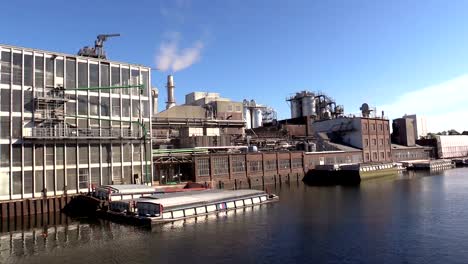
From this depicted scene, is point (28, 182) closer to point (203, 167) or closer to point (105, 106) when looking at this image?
point (105, 106)

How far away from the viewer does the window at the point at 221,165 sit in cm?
7100

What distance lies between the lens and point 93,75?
2164 inches

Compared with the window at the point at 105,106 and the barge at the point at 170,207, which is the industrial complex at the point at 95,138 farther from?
the barge at the point at 170,207

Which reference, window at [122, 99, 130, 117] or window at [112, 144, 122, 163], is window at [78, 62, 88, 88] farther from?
window at [112, 144, 122, 163]

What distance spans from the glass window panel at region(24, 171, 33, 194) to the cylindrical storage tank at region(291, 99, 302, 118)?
106 m

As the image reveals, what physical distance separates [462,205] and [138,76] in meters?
45.8

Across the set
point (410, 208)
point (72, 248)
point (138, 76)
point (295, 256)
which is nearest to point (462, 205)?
point (410, 208)

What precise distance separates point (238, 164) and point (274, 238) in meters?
43.6

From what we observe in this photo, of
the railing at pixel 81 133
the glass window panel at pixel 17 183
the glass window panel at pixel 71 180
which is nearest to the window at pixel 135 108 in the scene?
the railing at pixel 81 133

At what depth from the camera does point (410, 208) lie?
4419cm

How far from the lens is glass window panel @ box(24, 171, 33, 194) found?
48.4 meters

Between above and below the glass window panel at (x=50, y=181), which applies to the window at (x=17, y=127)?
above

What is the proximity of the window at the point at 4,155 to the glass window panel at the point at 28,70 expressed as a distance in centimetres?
821

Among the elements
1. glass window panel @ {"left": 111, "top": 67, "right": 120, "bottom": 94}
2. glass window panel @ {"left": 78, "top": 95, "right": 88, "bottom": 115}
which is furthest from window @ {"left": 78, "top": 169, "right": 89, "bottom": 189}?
glass window panel @ {"left": 111, "top": 67, "right": 120, "bottom": 94}
